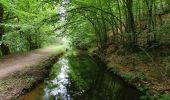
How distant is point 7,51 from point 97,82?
1604cm

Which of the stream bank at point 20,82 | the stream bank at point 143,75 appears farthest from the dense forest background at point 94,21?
the stream bank at point 20,82

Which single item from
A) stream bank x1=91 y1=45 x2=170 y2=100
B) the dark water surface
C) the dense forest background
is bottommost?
the dark water surface

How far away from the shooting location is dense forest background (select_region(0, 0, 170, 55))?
55.5 ft

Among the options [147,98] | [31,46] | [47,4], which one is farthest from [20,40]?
[147,98]

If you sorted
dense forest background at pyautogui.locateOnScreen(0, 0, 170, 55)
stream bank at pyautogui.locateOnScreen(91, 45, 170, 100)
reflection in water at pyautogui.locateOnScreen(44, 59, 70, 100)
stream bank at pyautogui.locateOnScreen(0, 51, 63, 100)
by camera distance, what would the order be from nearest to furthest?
stream bank at pyautogui.locateOnScreen(91, 45, 170, 100), stream bank at pyautogui.locateOnScreen(0, 51, 63, 100), reflection in water at pyautogui.locateOnScreen(44, 59, 70, 100), dense forest background at pyautogui.locateOnScreen(0, 0, 170, 55)

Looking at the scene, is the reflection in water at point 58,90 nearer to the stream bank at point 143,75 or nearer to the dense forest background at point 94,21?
the stream bank at point 143,75

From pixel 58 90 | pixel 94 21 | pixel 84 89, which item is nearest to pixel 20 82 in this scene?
pixel 58 90

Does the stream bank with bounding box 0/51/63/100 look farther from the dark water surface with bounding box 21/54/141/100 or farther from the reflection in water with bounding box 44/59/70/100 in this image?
the reflection in water with bounding box 44/59/70/100

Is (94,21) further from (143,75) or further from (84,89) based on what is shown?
(84,89)

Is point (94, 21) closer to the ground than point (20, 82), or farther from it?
farther from it

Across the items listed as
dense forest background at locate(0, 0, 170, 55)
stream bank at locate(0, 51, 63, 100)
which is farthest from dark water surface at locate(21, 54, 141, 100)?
dense forest background at locate(0, 0, 170, 55)

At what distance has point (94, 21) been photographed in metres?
29.4

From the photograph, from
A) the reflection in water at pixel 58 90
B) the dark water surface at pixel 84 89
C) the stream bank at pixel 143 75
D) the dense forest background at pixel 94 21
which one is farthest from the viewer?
the dense forest background at pixel 94 21

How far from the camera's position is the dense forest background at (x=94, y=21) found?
1691 cm
